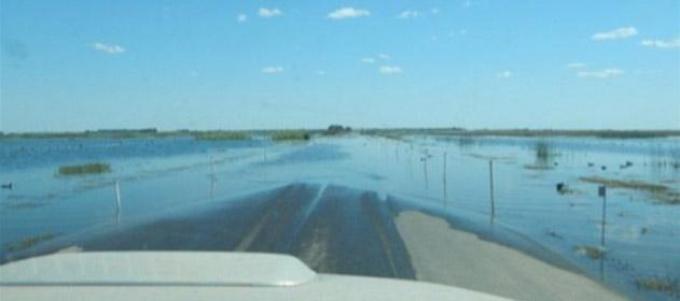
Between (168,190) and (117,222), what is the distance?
13305 mm

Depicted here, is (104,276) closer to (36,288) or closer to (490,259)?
(36,288)

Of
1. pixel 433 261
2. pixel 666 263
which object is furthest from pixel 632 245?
pixel 433 261

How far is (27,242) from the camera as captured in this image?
65.6ft

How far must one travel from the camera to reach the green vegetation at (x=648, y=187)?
3291 cm

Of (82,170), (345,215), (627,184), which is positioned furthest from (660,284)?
(82,170)

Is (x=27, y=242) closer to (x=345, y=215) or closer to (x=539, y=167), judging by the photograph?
(x=345, y=215)

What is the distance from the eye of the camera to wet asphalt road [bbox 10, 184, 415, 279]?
16547 mm

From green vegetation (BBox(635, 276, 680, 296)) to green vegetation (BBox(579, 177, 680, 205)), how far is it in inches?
692

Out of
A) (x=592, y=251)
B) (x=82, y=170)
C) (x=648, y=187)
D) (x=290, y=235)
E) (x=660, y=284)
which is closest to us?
(x=660, y=284)

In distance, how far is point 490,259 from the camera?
16.9m

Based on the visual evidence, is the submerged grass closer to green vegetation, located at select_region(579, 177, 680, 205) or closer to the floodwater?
green vegetation, located at select_region(579, 177, 680, 205)

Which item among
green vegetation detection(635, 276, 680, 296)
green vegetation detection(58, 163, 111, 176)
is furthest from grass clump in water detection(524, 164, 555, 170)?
green vegetation detection(635, 276, 680, 296)

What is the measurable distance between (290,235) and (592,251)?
333 inches

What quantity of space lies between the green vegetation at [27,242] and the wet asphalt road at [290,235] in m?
0.82
